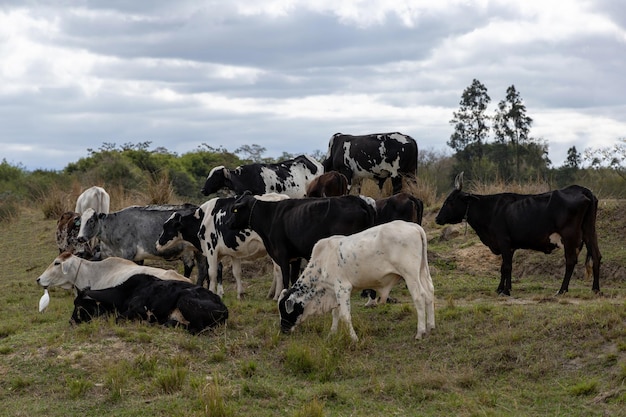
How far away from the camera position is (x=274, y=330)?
11.3 meters

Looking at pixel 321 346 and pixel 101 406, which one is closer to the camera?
pixel 101 406

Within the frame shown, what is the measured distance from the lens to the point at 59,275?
13.2m

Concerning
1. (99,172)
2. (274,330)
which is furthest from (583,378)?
(99,172)

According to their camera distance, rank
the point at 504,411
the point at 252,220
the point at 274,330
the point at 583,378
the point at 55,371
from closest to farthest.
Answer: the point at 504,411 → the point at 583,378 → the point at 55,371 → the point at 274,330 → the point at 252,220

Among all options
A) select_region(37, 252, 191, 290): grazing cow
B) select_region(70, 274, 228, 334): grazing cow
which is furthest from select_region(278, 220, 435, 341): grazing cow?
select_region(37, 252, 191, 290): grazing cow

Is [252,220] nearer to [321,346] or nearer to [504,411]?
[321,346]

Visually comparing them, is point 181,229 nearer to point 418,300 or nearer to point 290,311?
point 290,311

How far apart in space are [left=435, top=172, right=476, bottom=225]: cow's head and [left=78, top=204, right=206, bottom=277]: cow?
439 centimetres

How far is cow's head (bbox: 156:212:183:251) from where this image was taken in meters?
14.9

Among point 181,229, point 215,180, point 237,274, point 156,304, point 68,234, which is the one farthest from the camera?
point 215,180

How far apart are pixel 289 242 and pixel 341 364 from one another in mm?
3552

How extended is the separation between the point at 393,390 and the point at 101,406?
2975mm

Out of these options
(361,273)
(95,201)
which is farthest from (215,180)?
(361,273)

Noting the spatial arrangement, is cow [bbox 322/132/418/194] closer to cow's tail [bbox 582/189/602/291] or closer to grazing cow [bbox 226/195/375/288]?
grazing cow [bbox 226/195/375/288]
